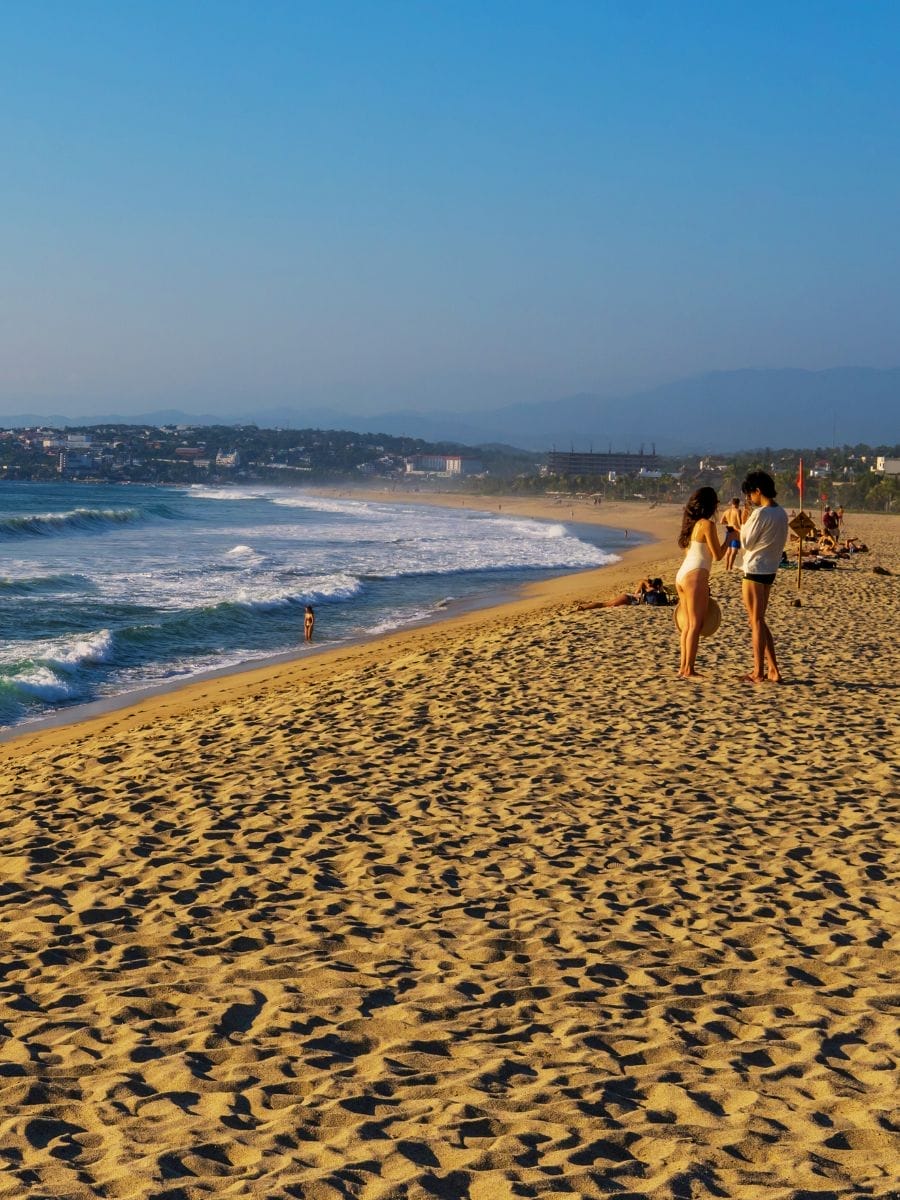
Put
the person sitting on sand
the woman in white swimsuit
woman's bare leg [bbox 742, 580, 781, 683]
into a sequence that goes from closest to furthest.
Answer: the woman in white swimsuit, woman's bare leg [bbox 742, 580, 781, 683], the person sitting on sand

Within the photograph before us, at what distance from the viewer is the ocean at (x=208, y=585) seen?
16703 mm

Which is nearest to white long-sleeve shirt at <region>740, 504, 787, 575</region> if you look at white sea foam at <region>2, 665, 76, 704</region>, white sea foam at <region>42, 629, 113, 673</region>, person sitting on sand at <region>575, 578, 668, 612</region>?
person sitting on sand at <region>575, 578, 668, 612</region>

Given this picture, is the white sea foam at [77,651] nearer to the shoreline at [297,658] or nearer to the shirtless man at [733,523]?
the shoreline at [297,658]

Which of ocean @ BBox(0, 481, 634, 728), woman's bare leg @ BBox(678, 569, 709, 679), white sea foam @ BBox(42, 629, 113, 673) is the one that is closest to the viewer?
woman's bare leg @ BBox(678, 569, 709, 679)

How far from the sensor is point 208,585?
27.1 m

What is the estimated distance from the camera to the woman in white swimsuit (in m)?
10.2

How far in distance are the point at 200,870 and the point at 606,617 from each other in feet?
37.1

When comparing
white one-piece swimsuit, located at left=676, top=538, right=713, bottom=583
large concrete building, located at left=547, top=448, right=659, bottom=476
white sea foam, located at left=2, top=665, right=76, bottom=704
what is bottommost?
white sea foam, located at left=2, top=665, right=76, bottom=704

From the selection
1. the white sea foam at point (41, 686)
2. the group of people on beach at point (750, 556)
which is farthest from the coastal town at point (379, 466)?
the group of people on beach at point (750, 556)

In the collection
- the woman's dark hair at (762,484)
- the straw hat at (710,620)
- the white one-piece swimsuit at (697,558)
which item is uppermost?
the woman's dark hair at (762,484)

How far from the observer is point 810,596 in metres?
19.2

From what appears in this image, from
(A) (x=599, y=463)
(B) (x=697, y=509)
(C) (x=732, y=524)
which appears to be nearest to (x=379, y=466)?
→ (A) (x=599, y=463)

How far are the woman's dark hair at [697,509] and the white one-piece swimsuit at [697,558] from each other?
9 cm

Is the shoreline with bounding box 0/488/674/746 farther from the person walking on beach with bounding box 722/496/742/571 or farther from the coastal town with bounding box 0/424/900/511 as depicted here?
the coastal town with bounding box 0/424/900/511
